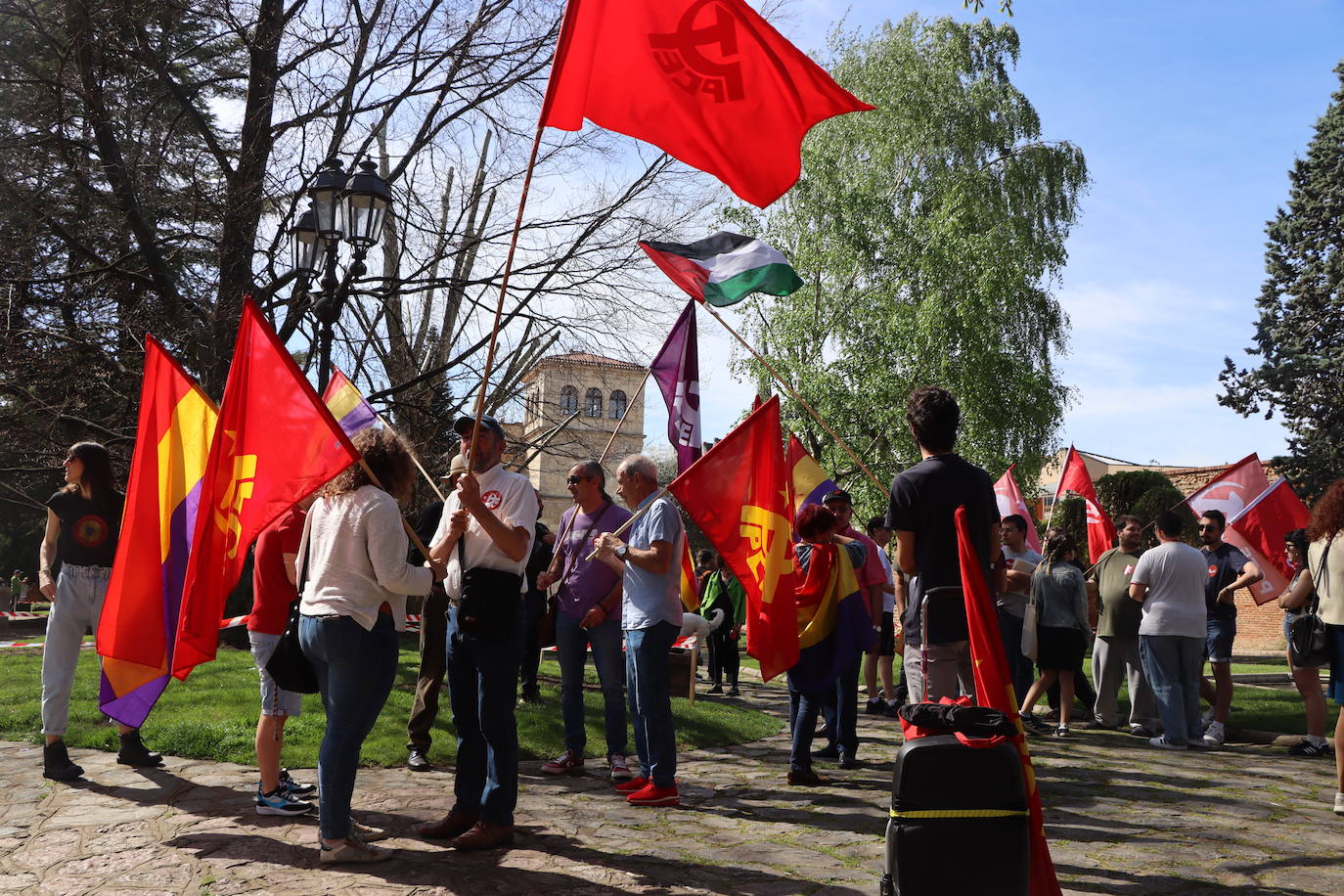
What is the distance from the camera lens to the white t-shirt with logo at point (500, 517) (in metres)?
5.04

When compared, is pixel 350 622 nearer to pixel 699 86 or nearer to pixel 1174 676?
pixel 699 86

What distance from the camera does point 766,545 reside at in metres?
6.73

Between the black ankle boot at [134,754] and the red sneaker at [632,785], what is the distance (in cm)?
289

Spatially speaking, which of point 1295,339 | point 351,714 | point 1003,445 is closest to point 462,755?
point 351,714

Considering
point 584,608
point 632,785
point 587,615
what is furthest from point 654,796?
point 584,608

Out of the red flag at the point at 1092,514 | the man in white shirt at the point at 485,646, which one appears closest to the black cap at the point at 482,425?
the man in white shirt at the point at 485,646

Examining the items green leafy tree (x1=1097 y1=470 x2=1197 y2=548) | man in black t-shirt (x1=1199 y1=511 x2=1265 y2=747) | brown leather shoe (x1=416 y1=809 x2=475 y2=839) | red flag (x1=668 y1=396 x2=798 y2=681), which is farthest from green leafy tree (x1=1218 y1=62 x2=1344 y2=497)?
brown leather shoe (x1=416 y1=809 x2=475 y2=839)

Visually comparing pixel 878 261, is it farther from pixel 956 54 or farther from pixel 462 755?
pixel 462 755

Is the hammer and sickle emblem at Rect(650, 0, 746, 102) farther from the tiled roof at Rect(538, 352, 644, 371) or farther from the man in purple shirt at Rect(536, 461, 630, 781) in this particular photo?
the tiled roof at Rect(538, 352, 644, 371)

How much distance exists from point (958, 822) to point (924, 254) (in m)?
24.8

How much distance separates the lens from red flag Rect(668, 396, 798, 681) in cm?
659

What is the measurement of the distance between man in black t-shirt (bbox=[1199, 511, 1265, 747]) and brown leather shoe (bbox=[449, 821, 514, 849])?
23.0ft

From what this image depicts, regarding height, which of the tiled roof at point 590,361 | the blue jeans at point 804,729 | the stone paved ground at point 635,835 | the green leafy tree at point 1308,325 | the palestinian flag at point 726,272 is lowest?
the stone paved ground at point 635,835

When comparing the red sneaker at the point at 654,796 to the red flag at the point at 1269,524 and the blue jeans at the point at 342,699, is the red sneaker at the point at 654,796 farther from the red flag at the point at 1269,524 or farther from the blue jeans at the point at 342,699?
the red flag at the point at 1269,524
